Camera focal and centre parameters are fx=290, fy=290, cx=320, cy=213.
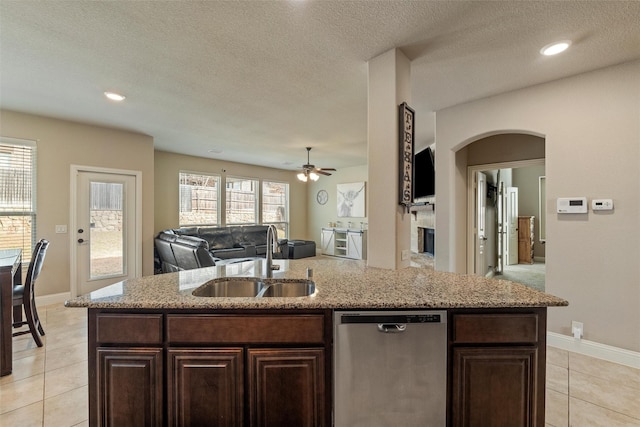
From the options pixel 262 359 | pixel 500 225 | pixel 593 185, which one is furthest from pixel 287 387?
pixel 500 225

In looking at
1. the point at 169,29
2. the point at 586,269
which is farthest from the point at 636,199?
the point at 169,29

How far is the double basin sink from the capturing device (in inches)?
75.1

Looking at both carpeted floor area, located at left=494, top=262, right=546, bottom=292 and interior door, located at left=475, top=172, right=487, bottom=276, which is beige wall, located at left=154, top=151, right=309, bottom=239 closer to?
interior door, located at left=475, top=172, right=487, bottom=276

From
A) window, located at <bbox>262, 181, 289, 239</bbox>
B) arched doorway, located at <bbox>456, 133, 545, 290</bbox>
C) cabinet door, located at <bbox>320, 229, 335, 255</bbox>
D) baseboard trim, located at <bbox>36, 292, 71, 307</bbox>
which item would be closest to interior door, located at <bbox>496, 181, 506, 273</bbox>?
arched doorway, located at <bbox>456, 133, 545, 290</bbox>

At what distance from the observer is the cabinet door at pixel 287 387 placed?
1450 mm

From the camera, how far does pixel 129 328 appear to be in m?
1.46

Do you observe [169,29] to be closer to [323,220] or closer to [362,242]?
[362,242]

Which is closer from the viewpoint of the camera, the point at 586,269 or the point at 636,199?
the point at 636,199

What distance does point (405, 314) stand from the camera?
1.45 metres

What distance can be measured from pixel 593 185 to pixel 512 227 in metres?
4.95

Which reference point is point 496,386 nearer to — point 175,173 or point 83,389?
point 83,389

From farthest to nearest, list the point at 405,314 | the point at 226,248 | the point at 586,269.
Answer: the point at 226,248 < the point at 586,269 < the point at 405,314

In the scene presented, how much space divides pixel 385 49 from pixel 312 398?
236 centimetres

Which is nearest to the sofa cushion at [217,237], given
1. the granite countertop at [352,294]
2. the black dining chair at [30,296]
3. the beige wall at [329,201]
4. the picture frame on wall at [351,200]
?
→ the beige wall at [329,201]
